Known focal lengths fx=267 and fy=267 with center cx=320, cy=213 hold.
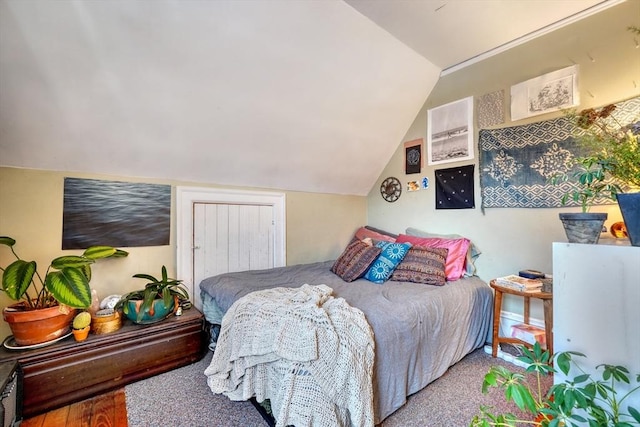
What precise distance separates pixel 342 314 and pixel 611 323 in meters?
0.98

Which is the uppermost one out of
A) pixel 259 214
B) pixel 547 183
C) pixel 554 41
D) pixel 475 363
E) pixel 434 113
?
pixel 554 41

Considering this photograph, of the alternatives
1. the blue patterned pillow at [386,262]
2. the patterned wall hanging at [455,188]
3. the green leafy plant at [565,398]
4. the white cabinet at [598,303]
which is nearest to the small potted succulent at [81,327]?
the blue patterned pillow at [386,262]

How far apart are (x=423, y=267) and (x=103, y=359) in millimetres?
2322

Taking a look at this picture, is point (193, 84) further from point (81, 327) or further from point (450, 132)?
point (450, 132)

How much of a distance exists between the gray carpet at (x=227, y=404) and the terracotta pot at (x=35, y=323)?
0.56m

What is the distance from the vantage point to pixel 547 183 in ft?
6.98

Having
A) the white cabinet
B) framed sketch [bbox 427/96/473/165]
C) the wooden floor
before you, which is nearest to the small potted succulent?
the wooden floor

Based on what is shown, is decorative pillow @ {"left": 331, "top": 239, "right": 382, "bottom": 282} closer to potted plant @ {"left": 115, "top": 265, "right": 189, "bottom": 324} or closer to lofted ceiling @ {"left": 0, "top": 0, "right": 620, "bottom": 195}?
lofted ceiling @ {"left": 0, "top": 0, "right": 620, "bottom": 195}

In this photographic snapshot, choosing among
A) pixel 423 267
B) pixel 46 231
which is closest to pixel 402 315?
pixel 423 267

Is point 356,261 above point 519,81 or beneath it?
beneath

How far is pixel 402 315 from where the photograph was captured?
1.54m

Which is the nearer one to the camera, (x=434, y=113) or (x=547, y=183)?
(x=547, y=183)

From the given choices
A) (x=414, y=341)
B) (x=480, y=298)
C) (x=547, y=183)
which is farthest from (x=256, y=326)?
(x=547, y=183)

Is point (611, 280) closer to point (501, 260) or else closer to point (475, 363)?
point (475, 363)
